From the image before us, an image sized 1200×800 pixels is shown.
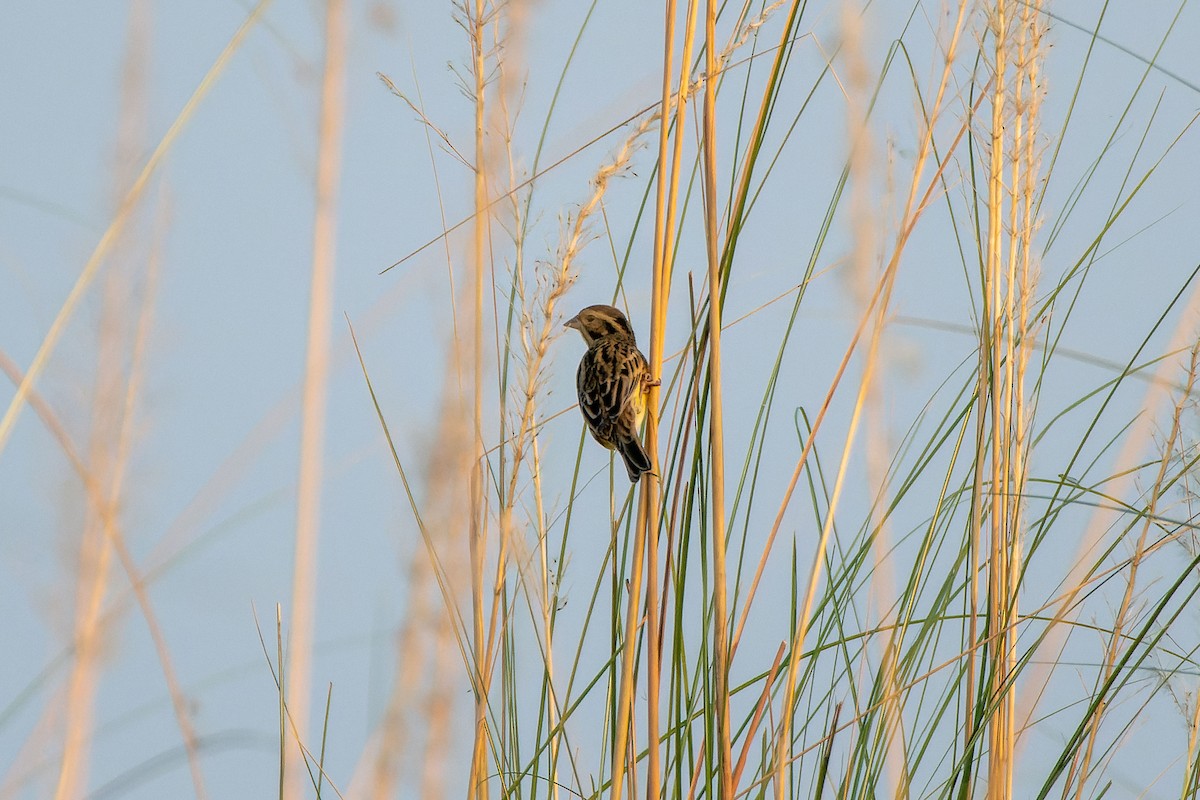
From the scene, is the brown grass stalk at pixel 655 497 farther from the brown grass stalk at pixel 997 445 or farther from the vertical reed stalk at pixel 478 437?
the brown grass stalk at pixel 997 445

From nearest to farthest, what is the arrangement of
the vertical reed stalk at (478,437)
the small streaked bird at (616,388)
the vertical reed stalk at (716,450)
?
the vertical reed stalk at (716,450)
the vertical reed stalk at (478,437)
the small streaked bird at (616,388)

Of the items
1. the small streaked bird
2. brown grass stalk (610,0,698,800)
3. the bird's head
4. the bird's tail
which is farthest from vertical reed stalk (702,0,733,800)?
the bird's head

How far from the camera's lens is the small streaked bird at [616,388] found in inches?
74.8

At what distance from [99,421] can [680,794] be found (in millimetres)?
1282

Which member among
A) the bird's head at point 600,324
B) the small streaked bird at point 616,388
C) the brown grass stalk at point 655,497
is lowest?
the brown grass stalk at point 655,497

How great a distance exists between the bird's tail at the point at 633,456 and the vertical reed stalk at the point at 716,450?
260 mm

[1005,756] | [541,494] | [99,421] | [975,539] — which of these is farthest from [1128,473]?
[99,421]

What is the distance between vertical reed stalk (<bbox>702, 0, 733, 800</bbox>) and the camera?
129 centimetres

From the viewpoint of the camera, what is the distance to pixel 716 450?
51.1 inches

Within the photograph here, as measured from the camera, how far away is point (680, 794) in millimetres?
1475

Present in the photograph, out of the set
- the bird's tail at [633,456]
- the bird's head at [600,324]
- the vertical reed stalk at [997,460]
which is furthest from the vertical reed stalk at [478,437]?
the bird's head at [600,324]

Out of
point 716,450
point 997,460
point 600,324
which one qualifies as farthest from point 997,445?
point 600,324

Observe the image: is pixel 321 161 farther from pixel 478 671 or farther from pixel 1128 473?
pixel 1128 473

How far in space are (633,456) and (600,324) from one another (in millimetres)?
939
